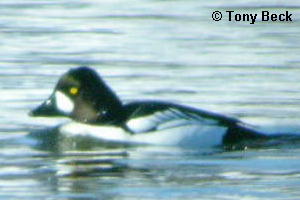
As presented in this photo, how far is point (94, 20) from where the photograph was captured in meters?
23.0

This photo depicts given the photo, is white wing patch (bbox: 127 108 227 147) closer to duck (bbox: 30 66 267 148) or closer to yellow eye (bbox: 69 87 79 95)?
duck (bbox: 30 66 267 148)

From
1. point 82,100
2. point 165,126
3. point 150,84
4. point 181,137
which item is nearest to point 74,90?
point 82,100

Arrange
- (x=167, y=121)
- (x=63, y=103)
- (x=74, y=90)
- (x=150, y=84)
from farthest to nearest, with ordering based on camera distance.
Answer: (x=150, y=84) < (x=63, y=103) < (x=74, y=90) < (x=167, y=121)

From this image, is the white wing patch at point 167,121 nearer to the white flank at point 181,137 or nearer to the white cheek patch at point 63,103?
the white flank at point 181,137

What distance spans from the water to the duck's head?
27 centimetres

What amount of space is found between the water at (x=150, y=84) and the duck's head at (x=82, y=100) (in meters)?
0.27

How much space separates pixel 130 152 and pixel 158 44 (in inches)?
267

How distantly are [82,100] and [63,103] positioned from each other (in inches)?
8.5

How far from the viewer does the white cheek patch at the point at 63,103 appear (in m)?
15.2

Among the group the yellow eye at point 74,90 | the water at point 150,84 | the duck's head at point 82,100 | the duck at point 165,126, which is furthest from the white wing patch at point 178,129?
the yellow eye at point 74,90

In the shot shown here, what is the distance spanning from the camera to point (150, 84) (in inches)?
694

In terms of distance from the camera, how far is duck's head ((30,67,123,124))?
49.2 feet

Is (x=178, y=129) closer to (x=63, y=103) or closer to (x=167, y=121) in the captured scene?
(x=167, y=121)

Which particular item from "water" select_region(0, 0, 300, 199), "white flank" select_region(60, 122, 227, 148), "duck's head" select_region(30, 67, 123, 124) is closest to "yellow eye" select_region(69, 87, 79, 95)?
"duck's head" select_region(30, 67, 123, 124)
